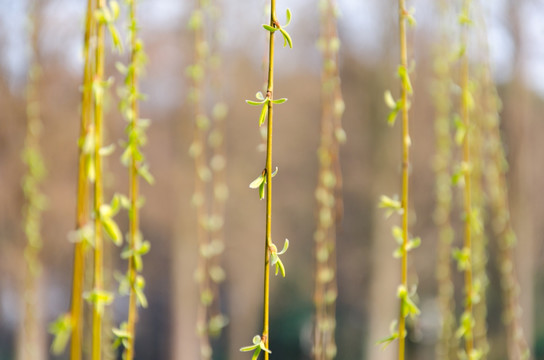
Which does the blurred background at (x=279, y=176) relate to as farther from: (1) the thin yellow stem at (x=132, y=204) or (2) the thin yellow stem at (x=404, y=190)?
(2) the thin yellow stem at (x=404, y=190)

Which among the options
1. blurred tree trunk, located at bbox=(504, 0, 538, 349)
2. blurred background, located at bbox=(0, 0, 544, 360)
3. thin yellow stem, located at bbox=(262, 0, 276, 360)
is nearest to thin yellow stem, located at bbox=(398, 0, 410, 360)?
thin yellow stem, located at bbox=(262, 0, 276, 360)

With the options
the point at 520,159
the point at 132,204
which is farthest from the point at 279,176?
the point at 132,204

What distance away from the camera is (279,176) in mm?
6246

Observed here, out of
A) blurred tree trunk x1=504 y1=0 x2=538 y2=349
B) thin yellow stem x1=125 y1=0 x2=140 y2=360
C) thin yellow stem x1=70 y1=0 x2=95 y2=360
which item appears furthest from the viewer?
blurred tree trunk x1=504 y1=0 x2=538 y2=349

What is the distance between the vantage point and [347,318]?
264 inches

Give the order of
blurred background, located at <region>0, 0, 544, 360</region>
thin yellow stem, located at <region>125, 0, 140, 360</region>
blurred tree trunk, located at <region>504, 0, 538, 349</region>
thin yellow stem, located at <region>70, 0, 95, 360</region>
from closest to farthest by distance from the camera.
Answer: thin yellow stem, located at <region>70, 0, 95, 360</region> → thin yellow stem, located at <region>125, 0, 140, 360</region> → blurred tree trunk, located at <region>504, 0, 538, 349</region> → blurred background, located at <region>0, 0, 544, 360</region>

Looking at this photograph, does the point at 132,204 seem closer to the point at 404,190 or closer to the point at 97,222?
the point at 97,222

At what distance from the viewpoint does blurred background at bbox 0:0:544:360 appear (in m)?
3.34

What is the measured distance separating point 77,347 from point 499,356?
19.6ft

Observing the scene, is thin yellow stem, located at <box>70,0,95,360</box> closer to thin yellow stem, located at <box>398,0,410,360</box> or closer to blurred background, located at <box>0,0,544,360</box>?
thin yellow stem, located at <box>398,0,410,360</box>

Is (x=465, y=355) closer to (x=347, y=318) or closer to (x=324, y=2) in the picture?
(x=324, y=2)

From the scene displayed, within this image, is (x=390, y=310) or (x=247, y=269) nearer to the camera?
(x=390, y=310)

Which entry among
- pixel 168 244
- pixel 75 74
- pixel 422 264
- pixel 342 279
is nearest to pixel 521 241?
pixel 422 264

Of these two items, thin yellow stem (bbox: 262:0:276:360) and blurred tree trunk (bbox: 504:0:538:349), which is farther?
blurred tree trunk (bbox: 504:0:538:349)
